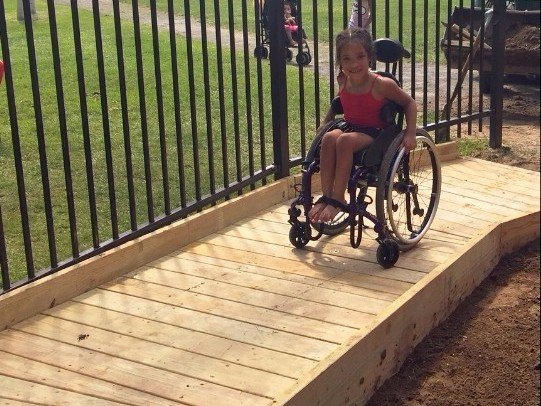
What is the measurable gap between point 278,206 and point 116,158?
2.42 m

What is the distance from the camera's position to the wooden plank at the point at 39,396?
11.4ft

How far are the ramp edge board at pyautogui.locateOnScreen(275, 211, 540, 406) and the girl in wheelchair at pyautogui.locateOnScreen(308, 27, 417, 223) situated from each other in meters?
0.65

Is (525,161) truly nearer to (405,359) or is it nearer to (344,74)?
(344,74)

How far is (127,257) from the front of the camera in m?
4.87

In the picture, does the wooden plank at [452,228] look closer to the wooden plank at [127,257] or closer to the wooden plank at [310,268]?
the wooden plank at [127,257]

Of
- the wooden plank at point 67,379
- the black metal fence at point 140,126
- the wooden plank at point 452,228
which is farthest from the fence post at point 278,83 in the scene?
the wooden plank at point 67,379

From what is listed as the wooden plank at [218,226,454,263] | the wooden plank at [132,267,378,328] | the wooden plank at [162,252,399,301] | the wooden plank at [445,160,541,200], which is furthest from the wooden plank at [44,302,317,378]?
the wooden plank at [445,160,541,200]

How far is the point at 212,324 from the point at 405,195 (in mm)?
1632

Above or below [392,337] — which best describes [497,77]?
Answer: above

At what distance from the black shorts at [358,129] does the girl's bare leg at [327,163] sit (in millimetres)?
95

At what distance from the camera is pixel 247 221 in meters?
5.71

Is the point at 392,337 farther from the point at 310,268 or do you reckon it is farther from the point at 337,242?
the point at 337,242

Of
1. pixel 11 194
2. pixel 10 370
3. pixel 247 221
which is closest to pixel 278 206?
pixel 247 221

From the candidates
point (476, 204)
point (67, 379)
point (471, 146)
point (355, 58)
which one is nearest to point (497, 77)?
point (471, 146)
